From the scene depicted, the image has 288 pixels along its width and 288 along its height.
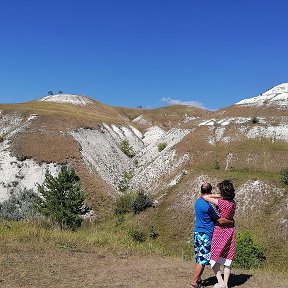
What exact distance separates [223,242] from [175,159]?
46.4m

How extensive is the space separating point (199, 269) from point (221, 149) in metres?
46.8

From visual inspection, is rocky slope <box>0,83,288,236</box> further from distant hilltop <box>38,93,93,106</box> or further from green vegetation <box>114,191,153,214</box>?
distant hilltop <box>38,93,93,106</box>

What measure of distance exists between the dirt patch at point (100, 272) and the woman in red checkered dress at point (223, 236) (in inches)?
37.5

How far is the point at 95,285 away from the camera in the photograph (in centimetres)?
1157

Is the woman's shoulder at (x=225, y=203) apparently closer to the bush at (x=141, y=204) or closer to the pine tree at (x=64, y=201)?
the pine tree at (x=64, y=201)

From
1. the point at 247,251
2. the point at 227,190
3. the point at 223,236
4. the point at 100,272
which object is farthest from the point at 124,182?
the point at 227,190

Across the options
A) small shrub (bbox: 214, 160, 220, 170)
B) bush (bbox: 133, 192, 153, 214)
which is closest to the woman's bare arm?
bush (bbox: 133, 192, 153, 214)

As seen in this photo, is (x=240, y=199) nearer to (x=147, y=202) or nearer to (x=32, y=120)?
(x=147, y=202)

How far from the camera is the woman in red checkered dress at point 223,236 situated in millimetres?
11117

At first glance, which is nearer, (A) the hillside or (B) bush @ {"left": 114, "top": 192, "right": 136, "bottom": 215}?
(A) the hillside

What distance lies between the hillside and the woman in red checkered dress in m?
24.0

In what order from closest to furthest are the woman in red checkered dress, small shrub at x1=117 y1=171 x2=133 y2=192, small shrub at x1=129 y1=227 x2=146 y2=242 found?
the woman in red checkered dress < small shrub at x1=129 y1=227 x2=146 y2=242 < small shrub at x1=117 y1=171 x2=133 y2=192

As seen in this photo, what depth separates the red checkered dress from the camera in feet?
37.0

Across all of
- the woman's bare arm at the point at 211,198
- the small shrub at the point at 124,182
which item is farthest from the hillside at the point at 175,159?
the woman's bare arm at the point at 211,198
